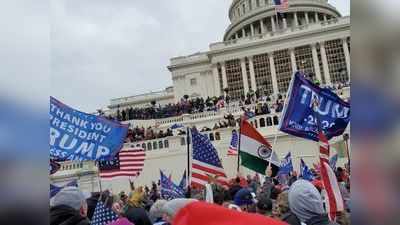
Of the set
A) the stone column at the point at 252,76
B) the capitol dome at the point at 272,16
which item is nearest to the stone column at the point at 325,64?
the stone column at the point at 252,76

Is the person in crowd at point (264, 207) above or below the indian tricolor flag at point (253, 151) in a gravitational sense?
below

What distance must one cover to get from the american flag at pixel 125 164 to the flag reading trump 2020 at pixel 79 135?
1.85 m

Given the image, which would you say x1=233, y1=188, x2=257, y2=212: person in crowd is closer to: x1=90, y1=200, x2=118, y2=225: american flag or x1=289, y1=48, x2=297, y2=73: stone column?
x1=90, y1=200, x2=118, y2=225: american flag

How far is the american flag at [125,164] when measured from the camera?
9.28m

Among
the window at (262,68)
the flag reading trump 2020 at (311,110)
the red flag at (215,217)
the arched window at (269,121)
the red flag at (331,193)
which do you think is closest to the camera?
the red flag at (215,217)

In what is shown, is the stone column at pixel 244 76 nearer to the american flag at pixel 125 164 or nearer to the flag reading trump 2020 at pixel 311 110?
the american flag at pixel 125 164

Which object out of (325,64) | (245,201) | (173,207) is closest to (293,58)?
(325,64)

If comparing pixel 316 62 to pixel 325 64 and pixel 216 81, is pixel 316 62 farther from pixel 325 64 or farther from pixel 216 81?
pixel 216 81

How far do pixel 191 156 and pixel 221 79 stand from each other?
146ft

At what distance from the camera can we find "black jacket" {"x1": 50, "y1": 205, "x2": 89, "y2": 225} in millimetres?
3037
